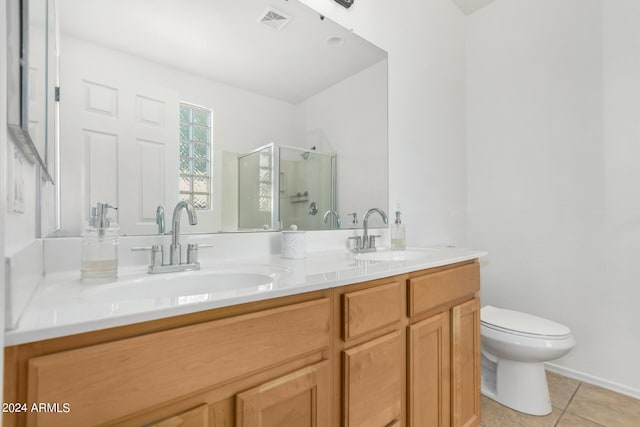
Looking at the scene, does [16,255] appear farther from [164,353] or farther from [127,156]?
[127,156]

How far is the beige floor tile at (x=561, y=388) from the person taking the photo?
168 centimetres

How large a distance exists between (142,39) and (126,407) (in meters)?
1.07

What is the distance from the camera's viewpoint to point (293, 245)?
120cm

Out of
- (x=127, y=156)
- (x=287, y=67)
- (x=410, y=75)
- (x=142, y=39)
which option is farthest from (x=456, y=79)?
(x=127, y=156)

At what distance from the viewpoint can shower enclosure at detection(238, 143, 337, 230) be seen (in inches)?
49.2

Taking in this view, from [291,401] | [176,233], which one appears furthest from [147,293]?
[291,401]

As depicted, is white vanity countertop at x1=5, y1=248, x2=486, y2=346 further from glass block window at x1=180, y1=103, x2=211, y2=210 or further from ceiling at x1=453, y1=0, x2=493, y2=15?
ceiling at x1=453, y1=0, x2=493, y2=15

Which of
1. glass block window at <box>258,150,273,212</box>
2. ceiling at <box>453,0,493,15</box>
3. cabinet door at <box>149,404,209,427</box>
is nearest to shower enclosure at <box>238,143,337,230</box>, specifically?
glass block window at <box>258,150,273,212</box>

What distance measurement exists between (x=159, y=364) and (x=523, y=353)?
5.52 ft

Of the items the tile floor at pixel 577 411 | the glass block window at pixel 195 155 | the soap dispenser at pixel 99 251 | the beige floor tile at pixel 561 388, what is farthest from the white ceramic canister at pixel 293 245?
the beige floor tile at pixel 561 388

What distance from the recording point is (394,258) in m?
1.55

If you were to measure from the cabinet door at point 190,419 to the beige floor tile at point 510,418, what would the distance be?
5.01 feet

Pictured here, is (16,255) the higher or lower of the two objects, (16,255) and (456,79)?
the lower

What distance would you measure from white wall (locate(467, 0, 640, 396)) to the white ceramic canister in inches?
67.5
